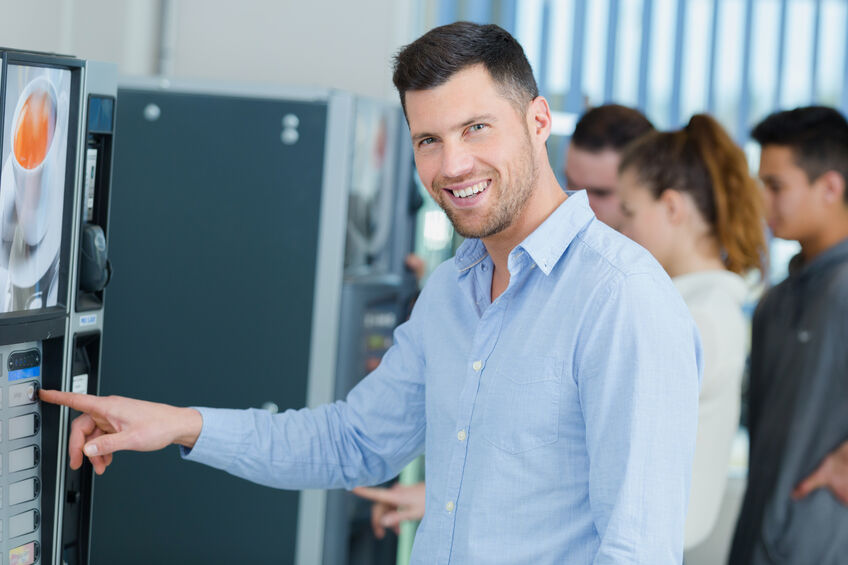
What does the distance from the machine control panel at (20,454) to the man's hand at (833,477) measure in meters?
1.83

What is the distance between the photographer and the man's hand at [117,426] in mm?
1297

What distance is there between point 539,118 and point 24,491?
0.90 meters

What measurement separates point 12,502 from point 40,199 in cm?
41

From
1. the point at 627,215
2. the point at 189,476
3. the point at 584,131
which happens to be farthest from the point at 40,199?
the point at 584,131

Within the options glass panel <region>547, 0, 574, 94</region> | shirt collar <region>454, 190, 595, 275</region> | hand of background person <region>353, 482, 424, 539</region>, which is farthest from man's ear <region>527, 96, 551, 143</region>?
glass panel <region>547, 0, 574, 94</region>

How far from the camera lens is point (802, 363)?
241 centimetres

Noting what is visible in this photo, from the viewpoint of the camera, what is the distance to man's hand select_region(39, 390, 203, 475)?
4.25 ft

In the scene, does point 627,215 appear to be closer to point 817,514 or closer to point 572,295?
point 817,514

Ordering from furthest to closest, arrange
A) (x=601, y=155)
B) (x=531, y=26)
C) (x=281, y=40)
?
(x=531, y=26) → (x=281, y=40) → (x=601, y=155)

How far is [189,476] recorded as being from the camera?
2.20m

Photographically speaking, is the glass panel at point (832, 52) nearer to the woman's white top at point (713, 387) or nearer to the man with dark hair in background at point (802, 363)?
the man with dark hair in background at point (802, 363)

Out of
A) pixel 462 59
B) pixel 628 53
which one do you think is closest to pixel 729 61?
pixel 628 53

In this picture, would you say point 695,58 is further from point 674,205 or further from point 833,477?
point 833,477

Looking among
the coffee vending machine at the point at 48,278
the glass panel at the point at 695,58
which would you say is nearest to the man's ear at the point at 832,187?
the glass panel at the point at 695,58
